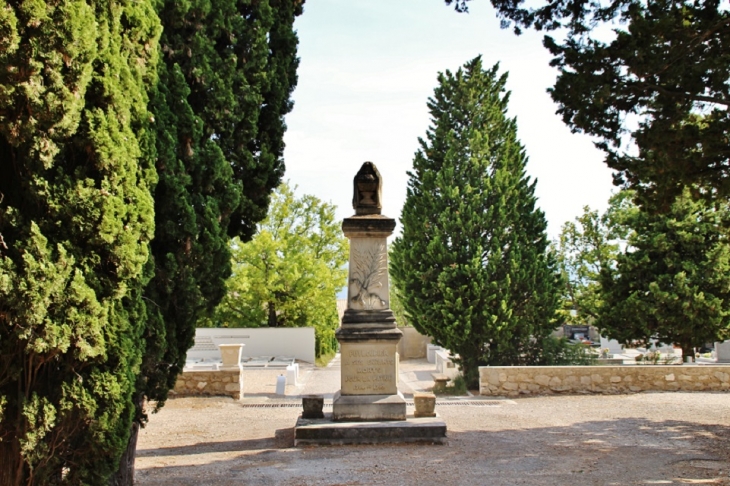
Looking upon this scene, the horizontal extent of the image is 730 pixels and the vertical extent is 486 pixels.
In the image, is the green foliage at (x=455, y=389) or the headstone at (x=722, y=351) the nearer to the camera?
the green foliage at (x=455, y=389)

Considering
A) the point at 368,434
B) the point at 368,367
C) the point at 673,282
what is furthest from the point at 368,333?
the point at 673,282

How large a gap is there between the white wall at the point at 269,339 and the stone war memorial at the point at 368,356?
57.6 feet

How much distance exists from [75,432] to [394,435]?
5.05m

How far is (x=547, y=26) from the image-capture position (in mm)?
8766

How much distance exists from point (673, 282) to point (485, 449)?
13.0 m

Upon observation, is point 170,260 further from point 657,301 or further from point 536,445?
point 657,301

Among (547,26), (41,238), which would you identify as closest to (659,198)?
(547,26)

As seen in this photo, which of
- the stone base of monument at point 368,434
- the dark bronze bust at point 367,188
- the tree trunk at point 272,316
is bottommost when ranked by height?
the stone base of monument at point 368,434

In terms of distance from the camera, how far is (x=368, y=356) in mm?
9555

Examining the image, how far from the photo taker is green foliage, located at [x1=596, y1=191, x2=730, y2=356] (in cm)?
1850

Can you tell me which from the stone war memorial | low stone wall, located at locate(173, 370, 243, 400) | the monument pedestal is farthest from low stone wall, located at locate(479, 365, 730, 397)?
low stone wall, located at locate(173, 370, 243, 400)

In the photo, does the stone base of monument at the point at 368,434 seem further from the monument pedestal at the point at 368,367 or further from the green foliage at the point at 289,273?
the green foliage at the point at 289,273

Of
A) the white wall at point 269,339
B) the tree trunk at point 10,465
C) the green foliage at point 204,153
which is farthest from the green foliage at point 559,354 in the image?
the tree trunk at point 10,465

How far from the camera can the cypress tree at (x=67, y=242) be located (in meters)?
4.39
